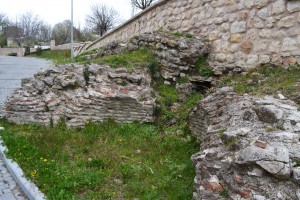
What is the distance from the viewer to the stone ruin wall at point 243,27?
216 inches

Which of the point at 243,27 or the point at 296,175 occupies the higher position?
the point at 243,27

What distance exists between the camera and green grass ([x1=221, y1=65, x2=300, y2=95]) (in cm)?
465

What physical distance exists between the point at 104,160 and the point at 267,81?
10.3 ft

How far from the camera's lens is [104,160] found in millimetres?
4734

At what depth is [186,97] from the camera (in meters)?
7.07

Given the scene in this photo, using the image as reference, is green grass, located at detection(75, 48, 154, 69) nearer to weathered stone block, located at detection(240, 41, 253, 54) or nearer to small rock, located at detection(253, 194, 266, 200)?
weathered stone block, located at detection(240, 41, 253, 54)

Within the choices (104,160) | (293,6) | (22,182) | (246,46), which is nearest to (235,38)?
(246,46)

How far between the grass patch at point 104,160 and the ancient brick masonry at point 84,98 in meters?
0.24

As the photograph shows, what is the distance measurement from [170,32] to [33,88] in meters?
3.87

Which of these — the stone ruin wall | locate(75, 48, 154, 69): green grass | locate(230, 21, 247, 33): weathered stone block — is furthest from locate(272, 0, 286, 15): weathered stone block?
locate(75, 48, 154, 69): green grass

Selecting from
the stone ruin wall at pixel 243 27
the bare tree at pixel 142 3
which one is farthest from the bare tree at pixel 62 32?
the stone ruin wall at pixel 243 27

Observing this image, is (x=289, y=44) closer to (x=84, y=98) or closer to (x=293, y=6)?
(x=293, y=6)

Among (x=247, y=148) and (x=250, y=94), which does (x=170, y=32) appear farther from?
(x=247, y=148)

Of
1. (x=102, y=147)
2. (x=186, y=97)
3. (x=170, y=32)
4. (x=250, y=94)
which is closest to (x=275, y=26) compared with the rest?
(x=250, y=94)
